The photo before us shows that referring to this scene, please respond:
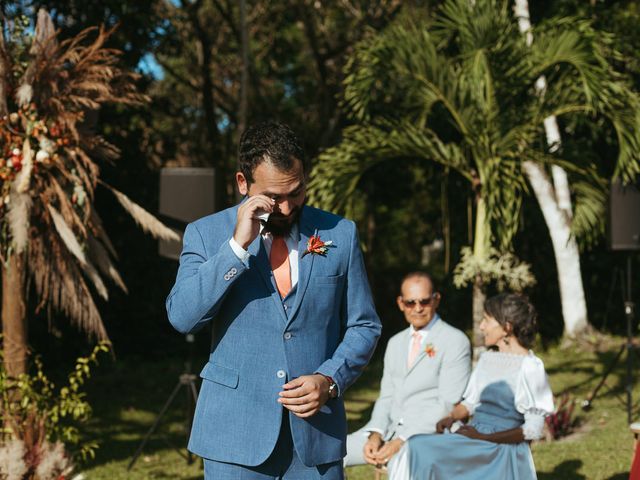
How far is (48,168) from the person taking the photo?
18.1ft

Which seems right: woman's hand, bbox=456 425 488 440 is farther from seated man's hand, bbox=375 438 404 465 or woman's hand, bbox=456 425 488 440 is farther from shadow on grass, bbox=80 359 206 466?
shadow on grass, bbox=80 359 206 466

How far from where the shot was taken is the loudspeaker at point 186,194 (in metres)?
7.44

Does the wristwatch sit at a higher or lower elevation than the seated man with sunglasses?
higher

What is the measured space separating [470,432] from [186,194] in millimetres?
3830

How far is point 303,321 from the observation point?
8.24 ft

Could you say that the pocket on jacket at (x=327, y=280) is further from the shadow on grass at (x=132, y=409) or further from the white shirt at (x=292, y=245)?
the shadow on grass at (x=132, y=409)

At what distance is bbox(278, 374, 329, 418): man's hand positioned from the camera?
2.40 metres

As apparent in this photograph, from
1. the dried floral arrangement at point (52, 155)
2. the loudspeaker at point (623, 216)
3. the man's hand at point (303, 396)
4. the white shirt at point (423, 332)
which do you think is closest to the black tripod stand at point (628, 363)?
the loudspeaker at point (623, 216)

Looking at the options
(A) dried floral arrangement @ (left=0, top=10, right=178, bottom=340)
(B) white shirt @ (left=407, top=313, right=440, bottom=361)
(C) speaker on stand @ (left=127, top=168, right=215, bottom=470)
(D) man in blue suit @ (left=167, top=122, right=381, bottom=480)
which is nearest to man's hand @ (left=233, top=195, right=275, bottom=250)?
(D) man in blue suit @ (left=167, top=122, right=381, bottom=480)

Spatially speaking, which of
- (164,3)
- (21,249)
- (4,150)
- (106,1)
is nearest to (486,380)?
(21,249)

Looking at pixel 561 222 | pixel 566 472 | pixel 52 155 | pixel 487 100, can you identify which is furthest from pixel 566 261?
pixel 52 155

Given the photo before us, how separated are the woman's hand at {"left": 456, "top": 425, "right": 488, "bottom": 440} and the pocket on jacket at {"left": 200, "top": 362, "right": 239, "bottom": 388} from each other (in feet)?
7.91

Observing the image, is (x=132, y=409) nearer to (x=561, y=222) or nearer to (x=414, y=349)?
(x=414, y=349)

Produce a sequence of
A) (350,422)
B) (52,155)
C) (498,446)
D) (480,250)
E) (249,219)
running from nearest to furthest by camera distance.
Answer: (249,219), (498,446), (52,155), (480,250), (350,422)
